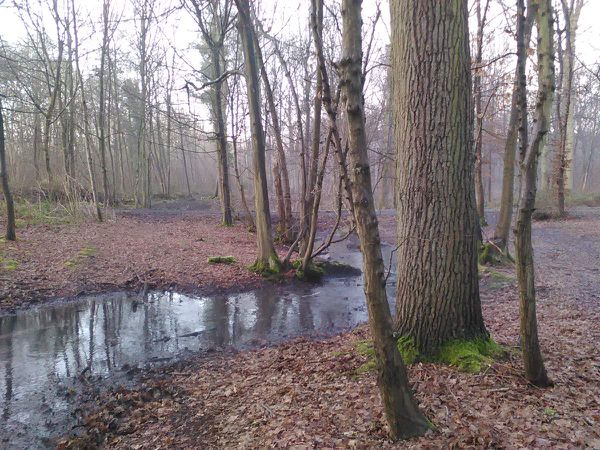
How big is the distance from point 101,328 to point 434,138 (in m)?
6.82

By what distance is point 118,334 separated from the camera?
24.5ft

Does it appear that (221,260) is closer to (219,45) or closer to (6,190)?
(6,190)

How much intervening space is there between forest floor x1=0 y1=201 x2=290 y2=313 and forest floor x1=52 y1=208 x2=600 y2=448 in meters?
4.73

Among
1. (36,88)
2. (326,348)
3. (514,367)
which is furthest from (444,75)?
(36,88)

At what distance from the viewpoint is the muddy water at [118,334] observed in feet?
16.1

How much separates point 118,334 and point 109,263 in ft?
14.5

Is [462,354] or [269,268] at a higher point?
[462,354]

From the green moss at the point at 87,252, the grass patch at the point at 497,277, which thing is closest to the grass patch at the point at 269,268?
the green moss at the point at 87,252

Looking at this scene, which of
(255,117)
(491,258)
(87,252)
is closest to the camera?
(491,258)

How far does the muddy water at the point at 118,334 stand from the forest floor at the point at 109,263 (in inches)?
23.2

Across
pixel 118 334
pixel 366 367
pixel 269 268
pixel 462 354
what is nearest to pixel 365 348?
pixel 366 367

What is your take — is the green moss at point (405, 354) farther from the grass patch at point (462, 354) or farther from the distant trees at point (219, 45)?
the distant trees at point (219, 45)

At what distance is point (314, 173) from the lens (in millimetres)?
11320

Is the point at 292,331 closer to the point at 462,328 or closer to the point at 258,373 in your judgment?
the point at 258,373
